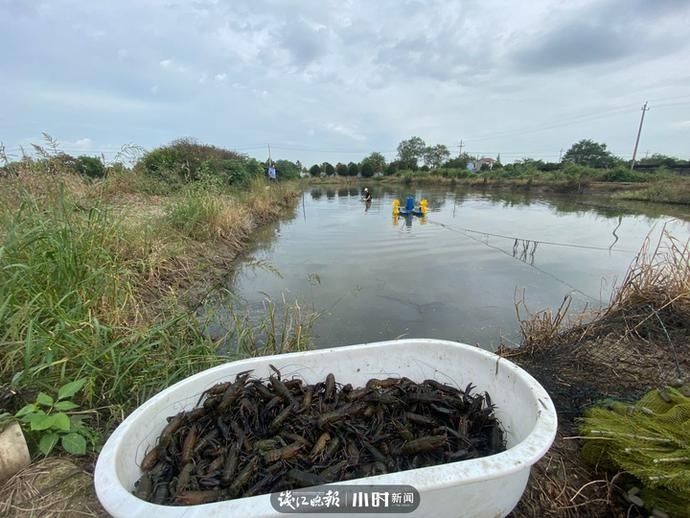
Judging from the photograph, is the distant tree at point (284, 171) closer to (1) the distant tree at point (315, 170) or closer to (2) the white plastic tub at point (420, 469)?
(1) the distant tree at point (315, 170)

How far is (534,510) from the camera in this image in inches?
44.8

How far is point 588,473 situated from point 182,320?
234 centimetres

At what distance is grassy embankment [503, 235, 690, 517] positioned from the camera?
3.76ft

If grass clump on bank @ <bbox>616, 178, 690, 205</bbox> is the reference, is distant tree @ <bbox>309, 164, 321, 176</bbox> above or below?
above

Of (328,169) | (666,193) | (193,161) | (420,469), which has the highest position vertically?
(328,169)

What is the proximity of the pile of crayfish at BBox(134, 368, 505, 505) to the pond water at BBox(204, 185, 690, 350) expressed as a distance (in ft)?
4.78

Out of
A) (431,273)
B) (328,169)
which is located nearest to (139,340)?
(431,273)

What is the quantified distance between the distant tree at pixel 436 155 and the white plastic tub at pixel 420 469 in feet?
156

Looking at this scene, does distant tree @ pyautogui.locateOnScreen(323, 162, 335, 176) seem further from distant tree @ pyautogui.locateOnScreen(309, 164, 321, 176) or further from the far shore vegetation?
the far shore vegetation

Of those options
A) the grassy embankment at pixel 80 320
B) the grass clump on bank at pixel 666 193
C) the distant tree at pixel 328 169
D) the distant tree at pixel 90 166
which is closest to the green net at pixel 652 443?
the grassy embankment at pixel 80 320

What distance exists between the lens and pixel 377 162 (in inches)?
1641

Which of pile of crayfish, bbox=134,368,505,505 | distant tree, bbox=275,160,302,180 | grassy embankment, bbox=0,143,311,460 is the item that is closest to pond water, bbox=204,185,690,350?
grassy embankment, bbox=0,143,311,460

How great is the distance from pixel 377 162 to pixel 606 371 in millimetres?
42148

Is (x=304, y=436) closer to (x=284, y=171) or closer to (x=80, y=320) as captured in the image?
(x=80, y=320)
